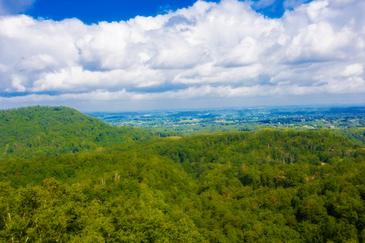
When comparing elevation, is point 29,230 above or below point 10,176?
above

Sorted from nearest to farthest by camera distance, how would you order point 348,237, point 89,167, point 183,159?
point 348,237 < point 89,167 < point 183,159

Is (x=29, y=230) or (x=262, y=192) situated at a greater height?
(x=29, y=230)

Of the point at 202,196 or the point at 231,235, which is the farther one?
the point at 202,196

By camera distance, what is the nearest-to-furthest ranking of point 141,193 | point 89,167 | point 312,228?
1. point 312,228
2. point 141,193
3. point 89,167

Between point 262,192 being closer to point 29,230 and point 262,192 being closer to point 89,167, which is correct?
point 89,167

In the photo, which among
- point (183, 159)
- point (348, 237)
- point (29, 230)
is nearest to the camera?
point (29, 230)

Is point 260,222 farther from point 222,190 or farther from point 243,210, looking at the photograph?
point 222,190

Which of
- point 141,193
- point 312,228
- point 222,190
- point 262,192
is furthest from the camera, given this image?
point 222,190

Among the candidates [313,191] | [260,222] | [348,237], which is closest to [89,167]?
[260,222]

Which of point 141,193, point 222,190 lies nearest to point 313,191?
point 222,190
